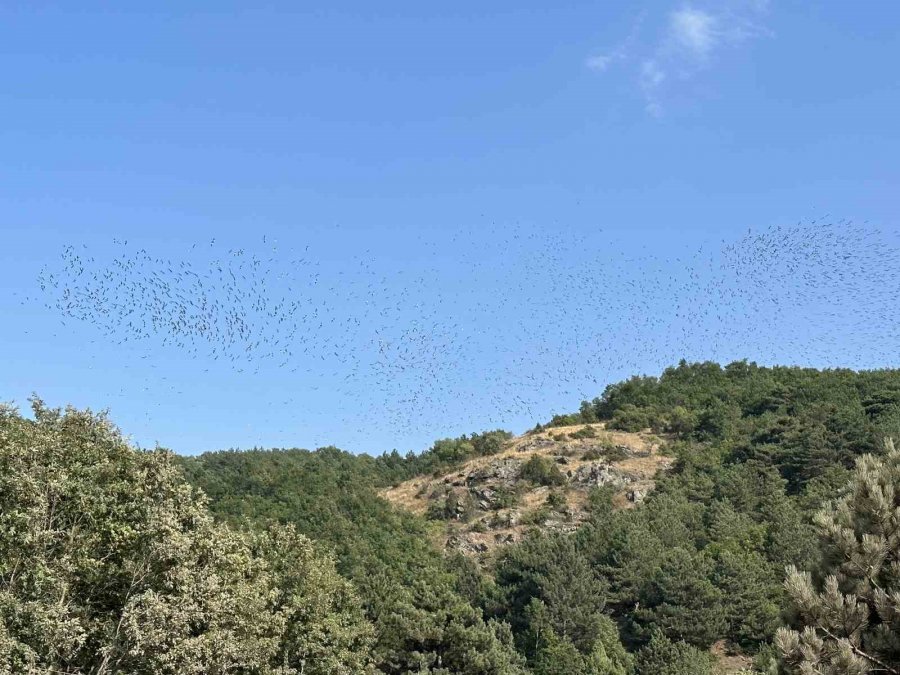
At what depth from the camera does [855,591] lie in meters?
13.8

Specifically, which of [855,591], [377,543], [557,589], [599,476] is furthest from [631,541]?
[855,591]

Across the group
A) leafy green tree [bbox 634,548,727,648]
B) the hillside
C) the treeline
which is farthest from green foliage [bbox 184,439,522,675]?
the treeline

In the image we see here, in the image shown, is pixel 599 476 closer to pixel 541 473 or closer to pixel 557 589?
pixel 541 473

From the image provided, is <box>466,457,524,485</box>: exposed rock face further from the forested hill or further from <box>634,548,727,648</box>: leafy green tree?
<box>634,548,727,648</box>: leafy green tree

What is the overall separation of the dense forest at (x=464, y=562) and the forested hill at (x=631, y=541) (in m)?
0.25

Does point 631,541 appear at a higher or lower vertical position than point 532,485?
lower

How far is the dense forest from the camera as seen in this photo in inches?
591

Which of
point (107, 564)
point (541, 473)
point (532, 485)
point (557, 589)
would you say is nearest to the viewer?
point (107, 564)

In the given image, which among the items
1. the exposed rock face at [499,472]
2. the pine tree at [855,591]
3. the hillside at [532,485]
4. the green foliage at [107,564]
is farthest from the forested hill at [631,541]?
the green foliage at [107,564]

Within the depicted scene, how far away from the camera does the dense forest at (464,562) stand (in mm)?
15023

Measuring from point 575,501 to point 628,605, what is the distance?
29.4m

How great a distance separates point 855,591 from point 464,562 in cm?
6891

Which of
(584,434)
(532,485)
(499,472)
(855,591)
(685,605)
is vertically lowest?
(685,605)

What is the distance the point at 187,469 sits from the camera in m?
108
